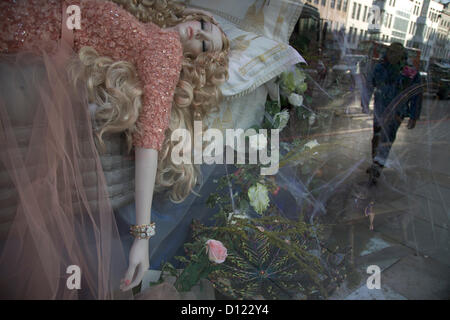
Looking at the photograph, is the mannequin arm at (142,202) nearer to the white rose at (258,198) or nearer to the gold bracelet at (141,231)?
the gold bracelet at (141,231)

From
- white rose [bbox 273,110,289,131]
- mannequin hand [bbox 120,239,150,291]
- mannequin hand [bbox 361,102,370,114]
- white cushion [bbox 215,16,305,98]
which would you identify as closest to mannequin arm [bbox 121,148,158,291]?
mannequin hand [bbox 120,239,150,291]

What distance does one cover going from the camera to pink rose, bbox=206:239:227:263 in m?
1.19

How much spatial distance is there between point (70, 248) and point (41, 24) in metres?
0.79

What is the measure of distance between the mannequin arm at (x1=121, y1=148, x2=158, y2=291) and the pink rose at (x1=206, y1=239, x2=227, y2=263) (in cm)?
25

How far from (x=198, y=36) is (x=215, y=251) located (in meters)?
0.93

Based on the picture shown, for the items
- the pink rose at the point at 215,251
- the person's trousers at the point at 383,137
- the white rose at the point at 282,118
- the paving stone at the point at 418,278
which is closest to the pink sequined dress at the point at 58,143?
the pink rose at the point at 215,251

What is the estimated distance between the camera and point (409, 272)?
1328mm

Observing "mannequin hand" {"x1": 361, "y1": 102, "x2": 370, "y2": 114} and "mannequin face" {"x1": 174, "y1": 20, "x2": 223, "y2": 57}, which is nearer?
"mannequin face" {"x1": 174, "y1": 20, "x2": 223, "y2": 57}

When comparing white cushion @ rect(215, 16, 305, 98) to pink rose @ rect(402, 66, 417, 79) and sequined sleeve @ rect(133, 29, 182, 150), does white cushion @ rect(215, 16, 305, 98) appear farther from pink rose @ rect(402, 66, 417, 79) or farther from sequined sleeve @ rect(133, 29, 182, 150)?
pink rose @ rect(402, 66, 417, 79)

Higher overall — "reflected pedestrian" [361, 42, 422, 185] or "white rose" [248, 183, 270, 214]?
"reflected pedestrian" [361, 42, 422, 185]
